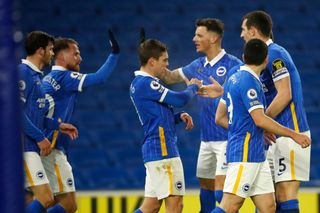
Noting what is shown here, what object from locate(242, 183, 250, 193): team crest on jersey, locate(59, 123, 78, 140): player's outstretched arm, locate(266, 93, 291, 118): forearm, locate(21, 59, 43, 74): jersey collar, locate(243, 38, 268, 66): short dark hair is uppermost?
locate(21, 59, 43, 74): jersey collar

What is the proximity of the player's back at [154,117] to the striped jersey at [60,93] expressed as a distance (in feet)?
2.13

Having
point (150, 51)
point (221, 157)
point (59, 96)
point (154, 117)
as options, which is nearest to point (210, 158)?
point (221, 157)

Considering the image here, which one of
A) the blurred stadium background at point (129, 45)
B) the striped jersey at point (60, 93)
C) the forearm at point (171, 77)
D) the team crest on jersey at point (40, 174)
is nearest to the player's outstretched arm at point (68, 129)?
the striped jersey at point (60, 93)

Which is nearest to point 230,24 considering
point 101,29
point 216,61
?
point 101,29

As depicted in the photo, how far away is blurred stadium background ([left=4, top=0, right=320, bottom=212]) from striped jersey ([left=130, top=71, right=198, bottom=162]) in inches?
173

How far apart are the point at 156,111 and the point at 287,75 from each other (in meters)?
0.94

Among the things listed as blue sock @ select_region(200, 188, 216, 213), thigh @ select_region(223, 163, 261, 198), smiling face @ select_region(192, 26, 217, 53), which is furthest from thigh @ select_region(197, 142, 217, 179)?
thigh @ select_region(223, 163, 261, 198)

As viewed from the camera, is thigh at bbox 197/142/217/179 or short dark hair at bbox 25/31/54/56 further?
thigh at bbox 197/142/217/179

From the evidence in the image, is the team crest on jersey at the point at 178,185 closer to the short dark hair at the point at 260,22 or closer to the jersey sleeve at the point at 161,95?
the jersey sleeve at the point at 161,95

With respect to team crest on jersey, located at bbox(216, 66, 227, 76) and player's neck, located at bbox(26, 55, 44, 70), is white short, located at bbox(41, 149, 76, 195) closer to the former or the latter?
player's neck, located at bbox(26, 55, 44, 70)

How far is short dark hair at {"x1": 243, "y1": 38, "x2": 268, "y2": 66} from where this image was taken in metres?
4.77

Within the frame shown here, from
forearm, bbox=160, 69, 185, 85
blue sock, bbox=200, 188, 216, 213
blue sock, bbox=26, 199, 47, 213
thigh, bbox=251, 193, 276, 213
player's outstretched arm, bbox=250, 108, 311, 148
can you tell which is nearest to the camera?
player's outstretched arm, bbox=250, 108, 311, 148

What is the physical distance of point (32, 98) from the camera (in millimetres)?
5477

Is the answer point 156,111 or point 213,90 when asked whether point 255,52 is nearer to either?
point 213,90
